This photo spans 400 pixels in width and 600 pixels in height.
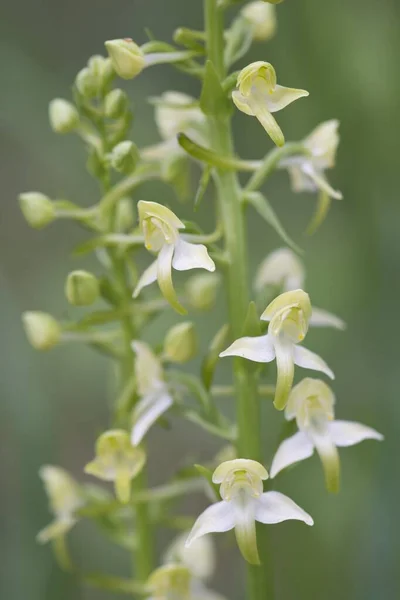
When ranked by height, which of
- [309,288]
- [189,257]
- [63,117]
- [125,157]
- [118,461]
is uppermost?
[309,288]

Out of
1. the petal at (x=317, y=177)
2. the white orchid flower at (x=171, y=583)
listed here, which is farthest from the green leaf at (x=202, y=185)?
the white orchid flower at (x=171, y=583)

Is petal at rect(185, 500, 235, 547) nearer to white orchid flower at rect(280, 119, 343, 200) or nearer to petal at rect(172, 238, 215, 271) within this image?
petal at rect(172, 238, 215, 271)

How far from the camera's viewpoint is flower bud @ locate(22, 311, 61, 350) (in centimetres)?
112

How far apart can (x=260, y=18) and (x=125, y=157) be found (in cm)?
27

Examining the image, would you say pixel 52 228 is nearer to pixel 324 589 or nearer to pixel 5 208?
pixel 5 208

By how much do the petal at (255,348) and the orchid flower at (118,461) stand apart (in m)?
0.20

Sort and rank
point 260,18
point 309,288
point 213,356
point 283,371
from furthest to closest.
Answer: point 309,288 → point 260,18 → point 213,356 → point 283,371

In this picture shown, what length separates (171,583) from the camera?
3.46ft

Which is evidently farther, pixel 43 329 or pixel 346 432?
pixel 43 329

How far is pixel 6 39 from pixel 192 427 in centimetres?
106

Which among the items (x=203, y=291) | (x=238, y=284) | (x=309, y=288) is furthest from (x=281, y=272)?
(x=309, y=288)

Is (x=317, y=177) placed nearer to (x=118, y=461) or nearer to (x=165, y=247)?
(x=165, y=247)

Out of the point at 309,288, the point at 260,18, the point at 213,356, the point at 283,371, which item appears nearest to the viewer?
the point at 283,371

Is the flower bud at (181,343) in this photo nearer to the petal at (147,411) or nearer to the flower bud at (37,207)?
the petal at (147,411)
